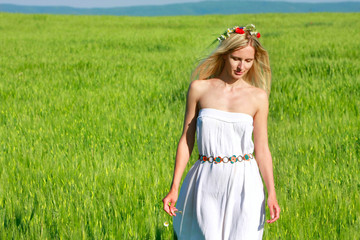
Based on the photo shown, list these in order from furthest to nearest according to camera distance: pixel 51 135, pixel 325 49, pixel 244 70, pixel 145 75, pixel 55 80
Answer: pixel 325 49
pixel 145 75
pixel 55 80
pixel 51 135
pixel 244 70

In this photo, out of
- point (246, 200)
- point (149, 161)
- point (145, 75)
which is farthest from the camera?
point (145, 75)

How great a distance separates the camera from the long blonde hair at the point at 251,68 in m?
1.66

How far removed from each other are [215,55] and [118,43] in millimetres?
13188

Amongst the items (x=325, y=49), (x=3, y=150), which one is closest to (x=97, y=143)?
(x=3, y=150)

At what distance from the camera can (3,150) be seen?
12.1 feet

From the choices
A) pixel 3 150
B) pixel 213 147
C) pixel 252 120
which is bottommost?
pixel 3 150

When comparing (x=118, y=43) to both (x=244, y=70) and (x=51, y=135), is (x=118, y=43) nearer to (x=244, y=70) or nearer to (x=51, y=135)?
(x=51, y=135)

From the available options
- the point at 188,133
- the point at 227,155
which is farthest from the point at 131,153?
the point at 227,155

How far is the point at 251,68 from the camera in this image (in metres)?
1.80

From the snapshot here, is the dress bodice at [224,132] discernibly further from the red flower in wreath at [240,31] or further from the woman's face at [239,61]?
the red flower in wreath at [240,31]

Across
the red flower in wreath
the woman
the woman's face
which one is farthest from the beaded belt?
the red flower in wreath

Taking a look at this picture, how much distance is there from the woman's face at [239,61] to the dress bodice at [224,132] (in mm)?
171

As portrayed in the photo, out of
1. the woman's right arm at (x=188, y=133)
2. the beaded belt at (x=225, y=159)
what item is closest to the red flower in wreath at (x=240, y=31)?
the woman's right arm at (x=188, y=133)

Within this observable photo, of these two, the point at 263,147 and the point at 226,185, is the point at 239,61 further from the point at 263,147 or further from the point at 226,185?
the point at 226,185
